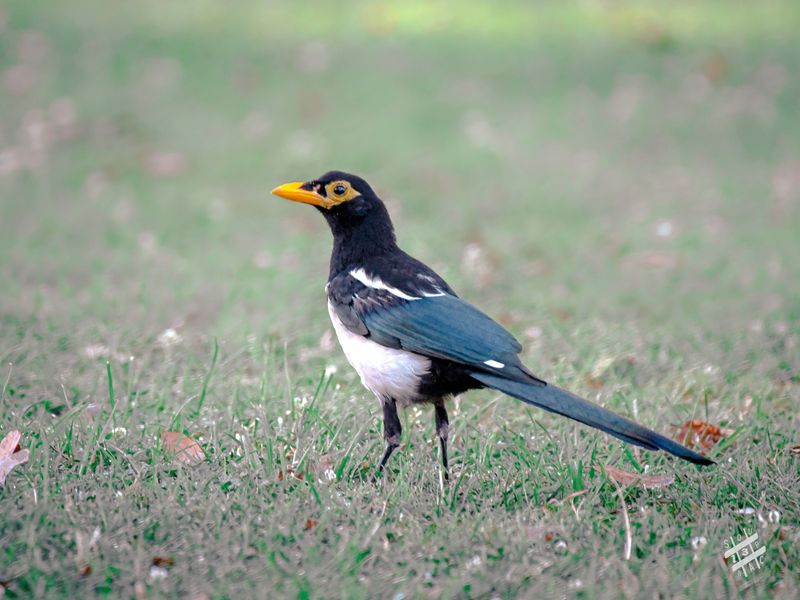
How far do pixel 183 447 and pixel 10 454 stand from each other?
627 mm

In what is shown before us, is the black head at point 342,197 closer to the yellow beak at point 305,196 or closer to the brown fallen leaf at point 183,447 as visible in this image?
the yellow beak at point 305,196

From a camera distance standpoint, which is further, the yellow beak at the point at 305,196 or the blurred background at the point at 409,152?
the blurred background at the point at 409,152

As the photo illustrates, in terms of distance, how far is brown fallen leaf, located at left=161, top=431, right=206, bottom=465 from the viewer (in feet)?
13.2

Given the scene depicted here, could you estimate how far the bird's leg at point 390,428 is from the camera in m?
4.12

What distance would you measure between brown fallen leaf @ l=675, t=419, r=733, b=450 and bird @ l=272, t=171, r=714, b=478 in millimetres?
862

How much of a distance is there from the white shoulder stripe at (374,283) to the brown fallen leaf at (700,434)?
129cm

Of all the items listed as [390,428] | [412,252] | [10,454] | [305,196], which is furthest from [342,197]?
[412,252]

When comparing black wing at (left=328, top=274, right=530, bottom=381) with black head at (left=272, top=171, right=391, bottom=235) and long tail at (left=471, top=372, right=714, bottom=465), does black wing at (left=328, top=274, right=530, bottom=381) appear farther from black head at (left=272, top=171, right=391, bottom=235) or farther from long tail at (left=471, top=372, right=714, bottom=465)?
black head at (left=272, top=171, right=391, bottom=235)

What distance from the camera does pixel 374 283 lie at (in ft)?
14.1

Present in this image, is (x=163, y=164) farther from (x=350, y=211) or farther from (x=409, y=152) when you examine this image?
(x=350, y=211)

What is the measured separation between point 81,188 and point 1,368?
14.3 ft

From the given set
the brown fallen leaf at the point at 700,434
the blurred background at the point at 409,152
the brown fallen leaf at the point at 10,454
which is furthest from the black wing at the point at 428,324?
Result: the blurred background at the point at 409,152

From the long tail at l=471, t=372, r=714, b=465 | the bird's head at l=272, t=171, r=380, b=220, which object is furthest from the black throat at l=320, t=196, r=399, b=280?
the long tail at l=471, t=372, r=714, b=465

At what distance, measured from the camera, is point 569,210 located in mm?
8875
